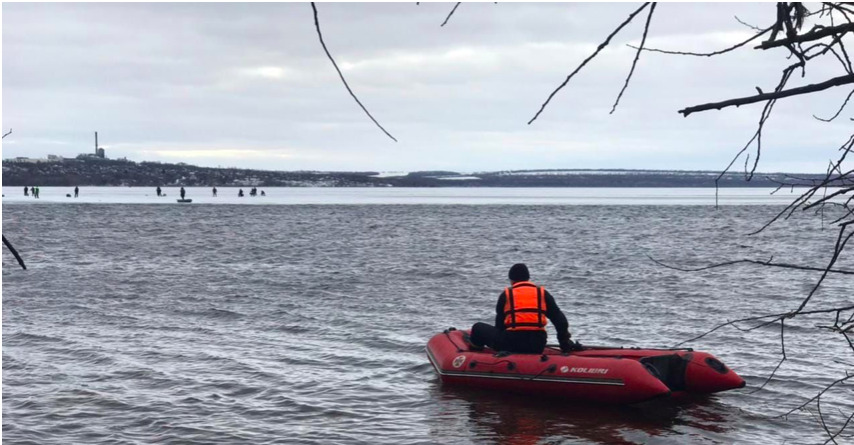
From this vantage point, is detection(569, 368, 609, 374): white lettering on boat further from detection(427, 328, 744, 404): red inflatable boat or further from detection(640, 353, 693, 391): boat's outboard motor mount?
detection(640, 353, 693, 391): boat's outboard motor mount

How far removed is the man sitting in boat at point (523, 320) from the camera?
1104 cm

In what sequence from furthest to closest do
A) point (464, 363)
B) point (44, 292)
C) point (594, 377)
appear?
1. point (44, 292)
2. point (464, 363)
3. point (594, 377)

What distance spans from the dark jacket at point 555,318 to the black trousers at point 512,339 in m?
0.10

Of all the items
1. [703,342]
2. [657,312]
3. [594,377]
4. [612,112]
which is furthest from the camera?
[657,312]

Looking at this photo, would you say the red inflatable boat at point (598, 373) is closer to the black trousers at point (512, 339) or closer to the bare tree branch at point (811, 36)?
the black trousers at point (512, 339)

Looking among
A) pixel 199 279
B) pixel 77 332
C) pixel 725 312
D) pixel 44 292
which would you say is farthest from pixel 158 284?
pixel 725 312

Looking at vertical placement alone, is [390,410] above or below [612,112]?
below

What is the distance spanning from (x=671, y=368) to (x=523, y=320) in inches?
74.8

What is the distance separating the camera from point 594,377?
10.9 metres

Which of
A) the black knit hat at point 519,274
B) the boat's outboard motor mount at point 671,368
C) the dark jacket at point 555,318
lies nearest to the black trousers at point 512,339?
the dark jacket at point 555,318

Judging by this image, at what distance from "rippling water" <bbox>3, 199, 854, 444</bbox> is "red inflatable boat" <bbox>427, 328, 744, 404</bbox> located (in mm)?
215

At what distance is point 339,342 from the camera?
15.7 meters

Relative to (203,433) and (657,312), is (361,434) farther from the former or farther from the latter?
(657,312)

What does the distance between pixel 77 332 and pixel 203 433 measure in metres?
7.40
